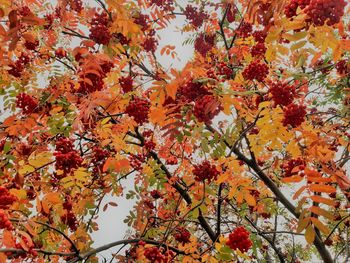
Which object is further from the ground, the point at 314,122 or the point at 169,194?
the point at 314,122

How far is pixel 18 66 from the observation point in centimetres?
596

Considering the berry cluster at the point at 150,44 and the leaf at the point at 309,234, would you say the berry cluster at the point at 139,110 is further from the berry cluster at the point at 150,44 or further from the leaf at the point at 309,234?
the berry cluster at the point at 150,44

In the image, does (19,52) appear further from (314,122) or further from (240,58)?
(314,122)

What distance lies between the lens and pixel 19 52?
6340mm

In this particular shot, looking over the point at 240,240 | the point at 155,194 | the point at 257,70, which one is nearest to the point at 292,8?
the point at 257,70

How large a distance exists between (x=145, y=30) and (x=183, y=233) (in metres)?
3.89

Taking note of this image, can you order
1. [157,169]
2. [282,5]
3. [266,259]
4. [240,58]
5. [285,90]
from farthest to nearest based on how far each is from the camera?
[266,259]
[240,58]
[157,169]
[285,90]
[282,5]

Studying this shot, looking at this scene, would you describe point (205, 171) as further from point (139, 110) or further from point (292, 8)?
point (292, 8)

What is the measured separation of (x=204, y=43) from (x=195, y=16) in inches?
33.2

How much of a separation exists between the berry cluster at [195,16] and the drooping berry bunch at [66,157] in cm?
529

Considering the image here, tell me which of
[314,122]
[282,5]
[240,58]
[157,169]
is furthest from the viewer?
[314,122]

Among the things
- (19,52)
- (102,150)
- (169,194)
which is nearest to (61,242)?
(102,150)

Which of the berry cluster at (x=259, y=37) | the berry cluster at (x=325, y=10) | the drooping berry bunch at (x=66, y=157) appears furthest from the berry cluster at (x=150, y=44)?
the berry cluster at (x=325, y=10)

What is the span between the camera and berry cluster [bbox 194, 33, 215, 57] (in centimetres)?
807
